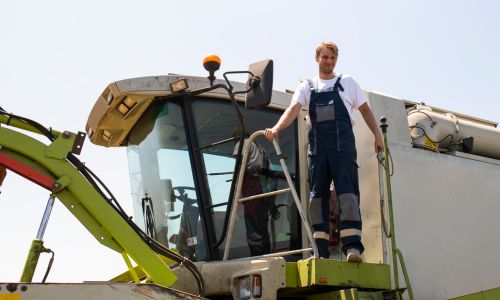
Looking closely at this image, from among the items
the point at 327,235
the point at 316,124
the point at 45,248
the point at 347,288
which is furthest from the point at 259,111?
the point at 45,248

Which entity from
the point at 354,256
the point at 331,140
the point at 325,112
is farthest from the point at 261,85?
the point at 354,256

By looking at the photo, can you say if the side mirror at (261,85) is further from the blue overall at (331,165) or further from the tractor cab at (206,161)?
the blue overall at (331,165)

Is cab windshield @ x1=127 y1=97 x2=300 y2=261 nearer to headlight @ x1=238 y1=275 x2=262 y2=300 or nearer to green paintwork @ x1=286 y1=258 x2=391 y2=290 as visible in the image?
headlight @ x1=238 y1=275 x2=262 y2=300

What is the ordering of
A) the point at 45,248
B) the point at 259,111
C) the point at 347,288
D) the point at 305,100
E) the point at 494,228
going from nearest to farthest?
1. the point at 45,248
2. the point at 347,288
3. the point at 305,100
4. the point at 259,111
5. the point at 494,228

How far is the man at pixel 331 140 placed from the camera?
219 inches

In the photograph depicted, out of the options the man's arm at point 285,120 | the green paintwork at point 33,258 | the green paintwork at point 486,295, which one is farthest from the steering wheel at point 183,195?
the green paintwork at point 486,295

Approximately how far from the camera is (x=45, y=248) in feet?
15.6

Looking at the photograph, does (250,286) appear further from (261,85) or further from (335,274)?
(261,85)

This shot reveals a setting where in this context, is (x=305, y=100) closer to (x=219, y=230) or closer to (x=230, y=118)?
(x=230, y=118)

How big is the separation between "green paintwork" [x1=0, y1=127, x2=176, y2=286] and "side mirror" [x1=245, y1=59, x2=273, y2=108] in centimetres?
122

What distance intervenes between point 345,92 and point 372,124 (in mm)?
324

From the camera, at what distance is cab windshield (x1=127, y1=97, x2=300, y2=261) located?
592 centimetres

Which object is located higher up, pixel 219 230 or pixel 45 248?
pixel 219 230

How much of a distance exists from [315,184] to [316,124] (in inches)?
16.7
